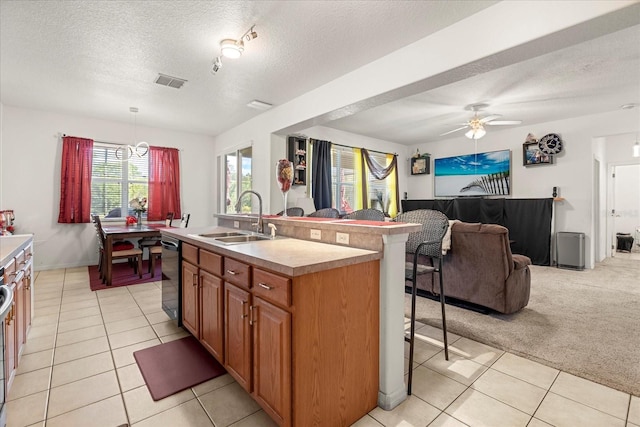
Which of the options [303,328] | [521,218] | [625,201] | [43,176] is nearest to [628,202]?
[625,201]

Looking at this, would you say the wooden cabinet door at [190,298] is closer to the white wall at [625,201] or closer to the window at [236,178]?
the window at [236,178]

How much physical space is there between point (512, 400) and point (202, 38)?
12.2 ft

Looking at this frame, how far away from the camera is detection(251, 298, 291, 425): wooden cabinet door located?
139 centimetres

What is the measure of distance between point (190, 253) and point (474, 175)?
257 inches

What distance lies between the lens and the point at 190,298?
2463 mm

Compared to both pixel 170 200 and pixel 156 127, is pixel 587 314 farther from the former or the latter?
pixel 156 127

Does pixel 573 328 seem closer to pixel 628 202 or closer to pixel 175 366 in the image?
pixel 175 366

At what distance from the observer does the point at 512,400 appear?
1.81m

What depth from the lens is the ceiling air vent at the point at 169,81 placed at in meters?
3.67

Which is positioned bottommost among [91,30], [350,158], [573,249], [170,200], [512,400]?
[512,400]

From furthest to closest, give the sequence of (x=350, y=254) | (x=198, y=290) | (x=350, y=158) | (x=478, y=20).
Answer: (x=350, y=158), (x=478, y=20), (x=198, y=290), (x=350, y=254)

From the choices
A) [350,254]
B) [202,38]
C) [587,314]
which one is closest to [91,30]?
[202,38]

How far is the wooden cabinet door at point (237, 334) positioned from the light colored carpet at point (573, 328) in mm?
1940

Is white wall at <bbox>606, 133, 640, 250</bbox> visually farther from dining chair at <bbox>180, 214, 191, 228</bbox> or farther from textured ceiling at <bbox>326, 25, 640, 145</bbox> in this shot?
dining chair at <bbox>180, 214, 191, 228</bbox>
